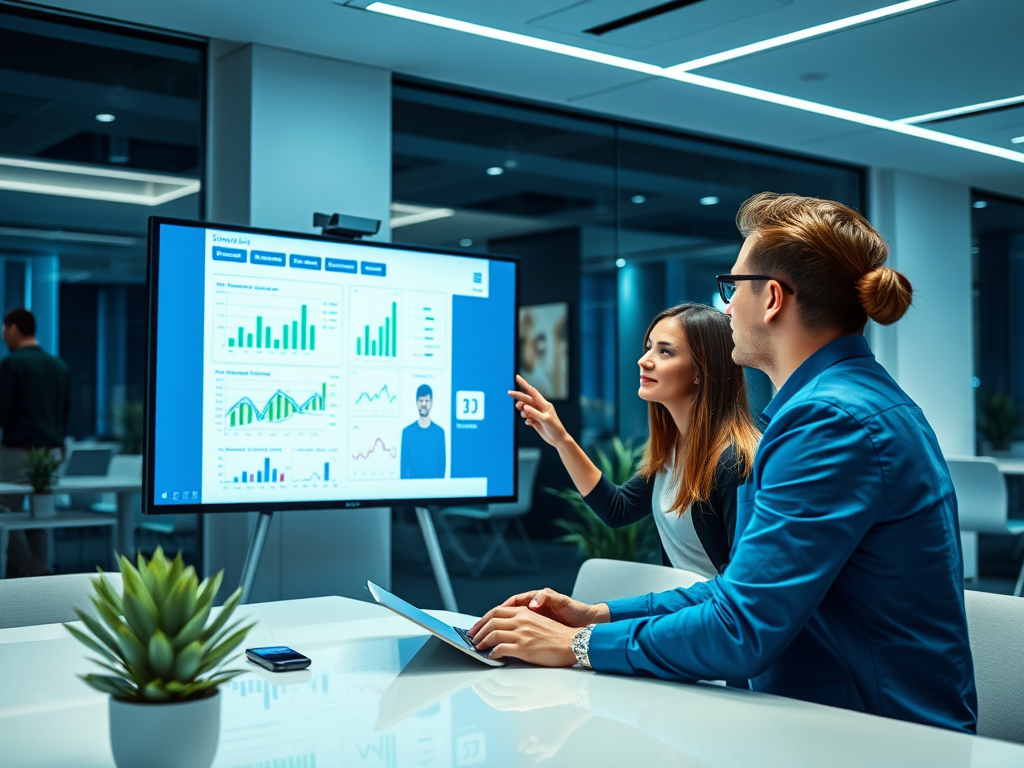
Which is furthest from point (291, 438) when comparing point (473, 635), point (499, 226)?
point (499, 226)

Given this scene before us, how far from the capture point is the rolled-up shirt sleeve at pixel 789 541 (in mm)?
1376

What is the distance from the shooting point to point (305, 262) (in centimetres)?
366

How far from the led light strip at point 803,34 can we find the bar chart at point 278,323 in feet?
6.72

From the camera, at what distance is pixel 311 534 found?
436 centimetres

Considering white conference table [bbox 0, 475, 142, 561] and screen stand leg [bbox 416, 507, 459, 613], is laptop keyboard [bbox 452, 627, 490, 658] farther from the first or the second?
white conference table [bbox 0, 475, 142, 561]

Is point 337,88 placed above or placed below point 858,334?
above

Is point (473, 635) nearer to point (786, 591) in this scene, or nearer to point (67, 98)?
point (786, 591)

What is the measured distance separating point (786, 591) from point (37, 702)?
110 cm

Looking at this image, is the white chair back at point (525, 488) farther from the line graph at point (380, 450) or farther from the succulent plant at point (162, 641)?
the succulent plant at point (162, 641)

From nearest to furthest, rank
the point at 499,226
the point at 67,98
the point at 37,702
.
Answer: the point at 37,702 < the point at 67,98 < the point at 499,226

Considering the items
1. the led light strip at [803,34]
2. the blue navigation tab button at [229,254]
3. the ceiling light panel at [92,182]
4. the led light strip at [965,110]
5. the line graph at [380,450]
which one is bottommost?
the line graph at [380,450]

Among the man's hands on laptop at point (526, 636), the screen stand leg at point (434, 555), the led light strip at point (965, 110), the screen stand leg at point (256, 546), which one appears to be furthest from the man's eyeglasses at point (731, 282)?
the led light strip at point (965, 110)

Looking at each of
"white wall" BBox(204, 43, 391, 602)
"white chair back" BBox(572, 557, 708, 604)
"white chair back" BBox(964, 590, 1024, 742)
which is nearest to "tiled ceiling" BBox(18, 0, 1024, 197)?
"white wall" BBox(204, 43, 391, 602)

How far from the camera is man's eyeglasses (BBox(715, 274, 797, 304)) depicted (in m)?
1.62
